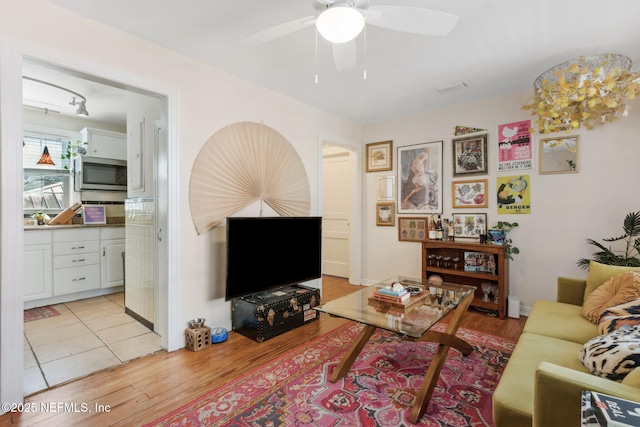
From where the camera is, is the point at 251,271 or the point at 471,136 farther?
the point at 471,136

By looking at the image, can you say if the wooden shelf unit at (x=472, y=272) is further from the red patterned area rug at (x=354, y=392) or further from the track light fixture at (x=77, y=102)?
the track light fixture at (x=77, y=102)

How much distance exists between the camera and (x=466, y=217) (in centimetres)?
364

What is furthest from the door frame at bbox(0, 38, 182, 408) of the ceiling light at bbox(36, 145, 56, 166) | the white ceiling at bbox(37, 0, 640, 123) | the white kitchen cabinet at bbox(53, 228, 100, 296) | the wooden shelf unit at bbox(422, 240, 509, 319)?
the wooden shelf unit at bbox(422, 240, 509, 319)

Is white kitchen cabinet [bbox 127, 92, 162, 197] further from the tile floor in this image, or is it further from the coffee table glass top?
the coffee table glass top

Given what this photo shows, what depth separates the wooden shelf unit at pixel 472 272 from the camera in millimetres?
3160

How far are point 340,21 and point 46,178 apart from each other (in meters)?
4.81

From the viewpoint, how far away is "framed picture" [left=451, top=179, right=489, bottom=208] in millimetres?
3529

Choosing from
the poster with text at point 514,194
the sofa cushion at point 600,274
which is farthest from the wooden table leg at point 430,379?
the poster with text at point 514,194

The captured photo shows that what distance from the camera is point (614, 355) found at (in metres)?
1.19

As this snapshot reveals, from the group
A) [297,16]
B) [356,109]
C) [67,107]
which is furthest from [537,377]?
[67,107]

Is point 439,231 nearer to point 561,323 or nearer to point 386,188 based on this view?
point 386,188

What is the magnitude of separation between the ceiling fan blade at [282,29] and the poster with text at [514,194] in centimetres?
284

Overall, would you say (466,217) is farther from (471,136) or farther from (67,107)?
(67,107)

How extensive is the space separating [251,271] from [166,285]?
0.68 m
